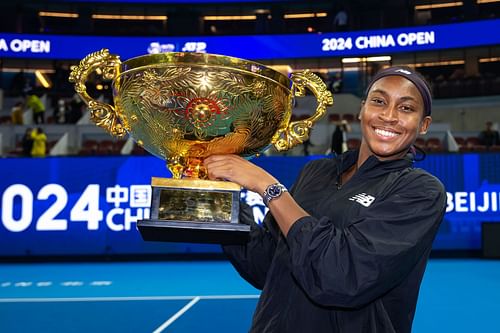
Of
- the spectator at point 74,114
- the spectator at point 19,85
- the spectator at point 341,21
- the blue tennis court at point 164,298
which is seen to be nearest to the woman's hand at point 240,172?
the blue tennis court at point 164,298

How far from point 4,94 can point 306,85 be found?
18872 millimetres

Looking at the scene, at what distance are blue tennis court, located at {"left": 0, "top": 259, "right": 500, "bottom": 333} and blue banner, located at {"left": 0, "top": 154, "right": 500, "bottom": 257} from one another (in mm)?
359

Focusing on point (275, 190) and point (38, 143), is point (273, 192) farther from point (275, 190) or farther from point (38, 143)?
point (38, 143)

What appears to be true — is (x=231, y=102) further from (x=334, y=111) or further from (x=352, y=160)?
(x=334, y=111)

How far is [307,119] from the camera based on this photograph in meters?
1.43

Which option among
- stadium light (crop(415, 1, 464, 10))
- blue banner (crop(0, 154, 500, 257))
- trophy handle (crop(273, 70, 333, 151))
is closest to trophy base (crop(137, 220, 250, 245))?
trophy handle (crop(273, 70, 333, 151))

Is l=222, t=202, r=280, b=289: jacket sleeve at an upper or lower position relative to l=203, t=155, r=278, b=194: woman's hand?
lower

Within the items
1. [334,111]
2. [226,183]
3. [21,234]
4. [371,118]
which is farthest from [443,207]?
[334,111]

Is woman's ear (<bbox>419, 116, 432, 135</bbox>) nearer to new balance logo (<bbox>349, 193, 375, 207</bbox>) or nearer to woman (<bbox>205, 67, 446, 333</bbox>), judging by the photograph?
woman (<bbox>205, 67, 446, 333</bbox>)

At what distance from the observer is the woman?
942 millimetres

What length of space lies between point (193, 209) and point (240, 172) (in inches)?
7.8

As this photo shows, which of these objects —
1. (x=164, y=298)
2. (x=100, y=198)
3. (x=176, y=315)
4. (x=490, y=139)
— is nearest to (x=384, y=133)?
(x=176, y=315)

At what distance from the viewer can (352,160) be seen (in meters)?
1.25

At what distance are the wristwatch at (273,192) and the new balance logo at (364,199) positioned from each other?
166 mm
